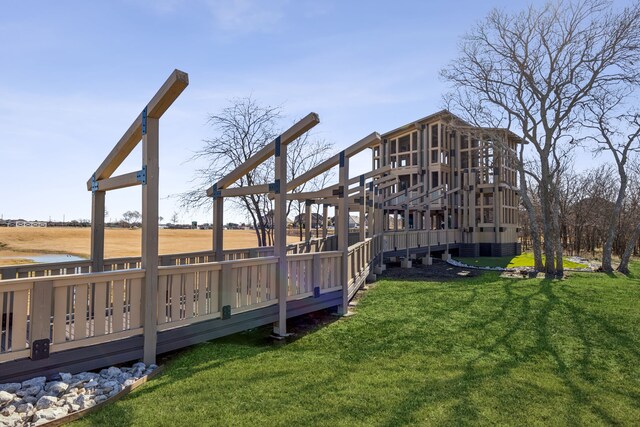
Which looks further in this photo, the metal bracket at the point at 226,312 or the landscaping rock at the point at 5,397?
the metal bracket at the point at 226,312

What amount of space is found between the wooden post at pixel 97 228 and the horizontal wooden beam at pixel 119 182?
0.25 metres

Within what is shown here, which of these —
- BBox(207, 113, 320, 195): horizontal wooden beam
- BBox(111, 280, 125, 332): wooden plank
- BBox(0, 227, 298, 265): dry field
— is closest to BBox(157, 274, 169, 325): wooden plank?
Result: BBox(111, 280, 125, 332): wooden plank

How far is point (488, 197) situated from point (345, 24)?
1863 centimetres

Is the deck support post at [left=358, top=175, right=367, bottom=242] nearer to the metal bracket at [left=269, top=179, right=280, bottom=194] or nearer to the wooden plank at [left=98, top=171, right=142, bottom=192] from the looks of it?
the metal bracket at [left=269, top=179, right=280, bottom=194]

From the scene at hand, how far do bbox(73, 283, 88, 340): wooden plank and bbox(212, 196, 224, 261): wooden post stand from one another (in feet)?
11.3

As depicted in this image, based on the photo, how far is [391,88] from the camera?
1138 cm

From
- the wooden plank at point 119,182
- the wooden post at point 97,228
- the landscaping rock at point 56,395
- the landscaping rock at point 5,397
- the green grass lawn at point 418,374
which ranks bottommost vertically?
the green grass lawn at point 418,374

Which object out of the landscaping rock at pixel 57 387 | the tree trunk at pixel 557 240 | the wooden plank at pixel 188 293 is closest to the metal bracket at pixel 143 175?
the wooden plank at pixel 188 293

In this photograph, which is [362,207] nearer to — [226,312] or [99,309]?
[226,312]

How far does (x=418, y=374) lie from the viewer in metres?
4.64

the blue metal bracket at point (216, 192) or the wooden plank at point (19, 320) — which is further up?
the blue metal bracket at point (216, 192)

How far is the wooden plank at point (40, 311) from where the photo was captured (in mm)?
3742

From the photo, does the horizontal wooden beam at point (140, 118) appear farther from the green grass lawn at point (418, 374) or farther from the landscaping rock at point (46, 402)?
the landscaping rock at point (46, 402)

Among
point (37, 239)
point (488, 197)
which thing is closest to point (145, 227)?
point (488, 197)
